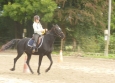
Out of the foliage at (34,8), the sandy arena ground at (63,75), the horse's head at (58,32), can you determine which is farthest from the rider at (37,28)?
the foliage at (34,8)

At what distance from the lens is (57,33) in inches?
582

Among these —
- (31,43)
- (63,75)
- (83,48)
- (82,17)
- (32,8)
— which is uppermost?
(32,8)

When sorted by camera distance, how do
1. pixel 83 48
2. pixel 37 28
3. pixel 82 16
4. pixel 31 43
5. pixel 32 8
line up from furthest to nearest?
pixel 82 16 → pixel 83 48 → pixel 32 8 → pixel 31 43 → pixel 37 28

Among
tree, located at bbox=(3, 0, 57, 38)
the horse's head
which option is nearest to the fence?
tree, located at bbox=(3, 0, 57, 38)

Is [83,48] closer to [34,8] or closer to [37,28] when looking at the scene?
[34,8]

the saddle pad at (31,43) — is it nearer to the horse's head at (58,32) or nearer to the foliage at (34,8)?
the horse's head at (58,32)

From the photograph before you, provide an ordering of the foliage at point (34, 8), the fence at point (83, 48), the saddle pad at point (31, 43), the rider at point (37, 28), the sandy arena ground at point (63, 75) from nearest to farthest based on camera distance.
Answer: the sandy arena ground at point (63, 75) < the rider at point (37, 28) < the saddle pad at point (31, 43) < the fence at point (83, 48) < the foliage at point (34, 8)

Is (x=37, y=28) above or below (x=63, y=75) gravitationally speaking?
above

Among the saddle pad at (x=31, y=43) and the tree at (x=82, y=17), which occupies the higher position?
the tree at (x=82, y=17)

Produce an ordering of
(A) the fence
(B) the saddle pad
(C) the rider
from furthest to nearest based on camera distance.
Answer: (A) the fence → (B) the saddle pad → (C) the rider

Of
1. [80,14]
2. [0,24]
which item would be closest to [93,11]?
[80,14]

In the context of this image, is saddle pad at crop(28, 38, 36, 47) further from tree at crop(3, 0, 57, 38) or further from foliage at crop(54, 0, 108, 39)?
foliage at crop(54, 0, 108, 39)

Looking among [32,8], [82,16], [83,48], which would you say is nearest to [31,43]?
[32,8]

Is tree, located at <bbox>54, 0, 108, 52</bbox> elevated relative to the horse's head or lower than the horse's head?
elevated
